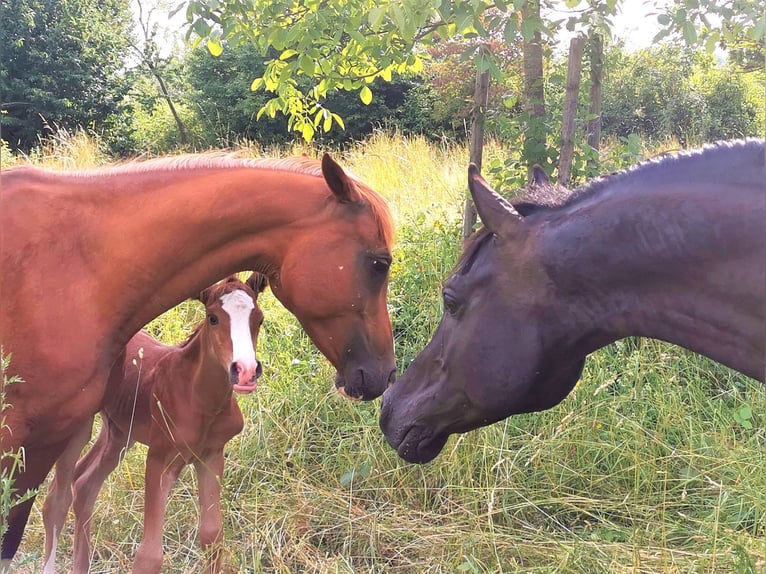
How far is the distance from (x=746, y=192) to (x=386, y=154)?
19.5 ft

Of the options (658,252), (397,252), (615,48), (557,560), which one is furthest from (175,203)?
(615,48)

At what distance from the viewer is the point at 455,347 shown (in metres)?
1.77

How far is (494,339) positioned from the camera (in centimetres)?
167

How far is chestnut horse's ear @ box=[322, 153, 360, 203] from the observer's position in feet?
6.96

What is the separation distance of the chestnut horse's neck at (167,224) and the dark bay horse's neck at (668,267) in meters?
0.94

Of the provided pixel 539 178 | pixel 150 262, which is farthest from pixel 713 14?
pixel 150 262

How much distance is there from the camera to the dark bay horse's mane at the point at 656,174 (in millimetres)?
1415

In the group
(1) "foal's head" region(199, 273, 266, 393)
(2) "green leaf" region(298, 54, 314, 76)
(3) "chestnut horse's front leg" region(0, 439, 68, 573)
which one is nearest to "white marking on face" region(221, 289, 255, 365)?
(1) "foal's head" region(199, 273, 266, 393)

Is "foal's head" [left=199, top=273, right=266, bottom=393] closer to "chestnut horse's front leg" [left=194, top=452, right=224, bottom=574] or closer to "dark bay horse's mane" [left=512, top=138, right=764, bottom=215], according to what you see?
"chestnut horse's front leg" [left=194, top=452, right=224, bottom=574]

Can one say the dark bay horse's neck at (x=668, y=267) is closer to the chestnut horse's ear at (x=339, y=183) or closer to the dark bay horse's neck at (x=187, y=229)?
the chestnut horse's ear at (x=339, y=183)

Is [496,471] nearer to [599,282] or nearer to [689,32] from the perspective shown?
[599,282]

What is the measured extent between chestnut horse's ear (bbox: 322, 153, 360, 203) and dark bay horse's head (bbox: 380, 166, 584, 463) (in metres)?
0.57

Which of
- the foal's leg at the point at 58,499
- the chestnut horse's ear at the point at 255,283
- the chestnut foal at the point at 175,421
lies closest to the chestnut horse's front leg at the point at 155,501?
the chestnut foal at the point at 175,421

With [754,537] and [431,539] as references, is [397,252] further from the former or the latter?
[754,537]
